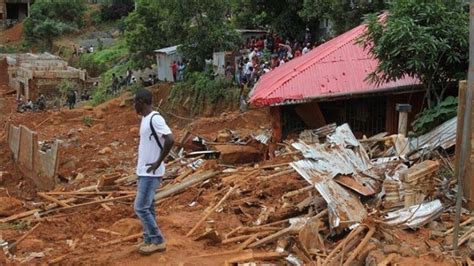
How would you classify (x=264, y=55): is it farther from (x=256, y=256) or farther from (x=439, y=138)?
(x=256, y=256)

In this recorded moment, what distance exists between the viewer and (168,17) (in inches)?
1099

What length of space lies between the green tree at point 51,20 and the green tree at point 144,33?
69.2ft

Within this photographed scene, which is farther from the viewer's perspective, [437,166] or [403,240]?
[437,166]

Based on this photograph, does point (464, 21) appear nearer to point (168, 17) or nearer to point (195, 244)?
point (195, 244)

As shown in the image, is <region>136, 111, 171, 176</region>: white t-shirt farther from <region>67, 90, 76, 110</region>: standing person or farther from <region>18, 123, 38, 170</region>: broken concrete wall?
<region>67, 90, 76, 110</region>: standing person

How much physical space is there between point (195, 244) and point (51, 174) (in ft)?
27.9

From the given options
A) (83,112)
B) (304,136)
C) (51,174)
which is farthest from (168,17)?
(304,136)

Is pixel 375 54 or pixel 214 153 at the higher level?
pixel 375 54

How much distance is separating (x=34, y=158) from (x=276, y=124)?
6404 mm

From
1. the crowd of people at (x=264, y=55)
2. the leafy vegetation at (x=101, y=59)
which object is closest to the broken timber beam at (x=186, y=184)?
the crowd of people at (x=264, y=55)

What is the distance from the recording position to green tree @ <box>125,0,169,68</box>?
30.6 meters

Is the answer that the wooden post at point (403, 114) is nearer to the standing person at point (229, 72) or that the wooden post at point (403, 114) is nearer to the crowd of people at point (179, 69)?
the standing person at point (229, 72)

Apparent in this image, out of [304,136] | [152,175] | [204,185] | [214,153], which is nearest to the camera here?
[152,175]

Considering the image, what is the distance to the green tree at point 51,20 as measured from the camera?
52125 mm
